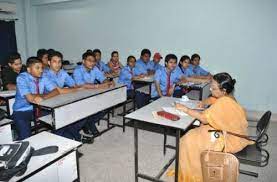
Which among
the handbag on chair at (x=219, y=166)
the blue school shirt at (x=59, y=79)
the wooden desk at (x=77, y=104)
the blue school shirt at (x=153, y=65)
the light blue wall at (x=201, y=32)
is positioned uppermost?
the light blue wall at (x=201, y=32)

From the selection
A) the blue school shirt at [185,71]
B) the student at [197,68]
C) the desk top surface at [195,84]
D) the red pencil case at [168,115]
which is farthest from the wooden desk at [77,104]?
the student at [197,68]

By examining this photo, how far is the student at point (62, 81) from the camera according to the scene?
3.22m

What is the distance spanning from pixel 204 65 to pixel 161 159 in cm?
286

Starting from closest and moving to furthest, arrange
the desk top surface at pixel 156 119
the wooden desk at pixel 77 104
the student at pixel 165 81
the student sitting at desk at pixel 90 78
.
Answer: the desk top surface at pixel 156 119 < the wooden desk at pixel 77 104 < the student sitting at desk at pixel 90 78 < the student at pixel 165 81

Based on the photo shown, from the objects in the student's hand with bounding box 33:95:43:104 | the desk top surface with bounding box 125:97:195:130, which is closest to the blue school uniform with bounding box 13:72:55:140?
the student's hand with bounding box 33:95:43:104

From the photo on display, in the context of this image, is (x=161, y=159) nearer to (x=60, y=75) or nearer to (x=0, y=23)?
(x=60, y=75)

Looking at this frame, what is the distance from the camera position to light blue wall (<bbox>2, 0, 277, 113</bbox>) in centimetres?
460

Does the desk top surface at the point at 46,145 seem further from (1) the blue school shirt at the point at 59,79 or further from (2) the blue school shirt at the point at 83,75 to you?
(2) the blue school shirt at the point at 83,75

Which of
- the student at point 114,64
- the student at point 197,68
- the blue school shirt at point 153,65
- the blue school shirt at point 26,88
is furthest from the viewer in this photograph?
the student at point 114,64

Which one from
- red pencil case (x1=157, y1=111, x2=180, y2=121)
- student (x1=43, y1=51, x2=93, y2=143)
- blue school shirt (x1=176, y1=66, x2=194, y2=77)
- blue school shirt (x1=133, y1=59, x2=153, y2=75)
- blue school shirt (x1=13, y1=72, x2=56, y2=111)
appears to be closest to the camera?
red pencil case (x1=157, y1=111, x2=180, y2=121)

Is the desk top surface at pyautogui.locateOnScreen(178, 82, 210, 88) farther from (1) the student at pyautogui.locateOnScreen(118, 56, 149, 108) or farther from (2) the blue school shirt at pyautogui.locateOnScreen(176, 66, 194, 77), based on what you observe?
(1) the student at pyautogui.locateOnScreen(118, 56, 149, 108)

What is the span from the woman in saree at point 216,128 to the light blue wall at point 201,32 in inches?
118

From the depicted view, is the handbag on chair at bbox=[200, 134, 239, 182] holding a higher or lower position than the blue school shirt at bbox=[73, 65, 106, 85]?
lower

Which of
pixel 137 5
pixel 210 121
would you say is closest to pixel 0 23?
pixel 137 5
